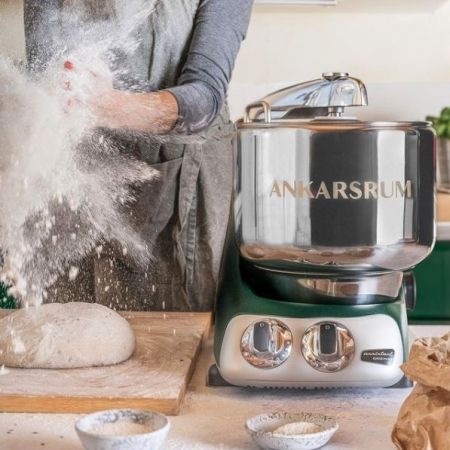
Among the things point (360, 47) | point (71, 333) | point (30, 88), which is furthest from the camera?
point (360, 47)

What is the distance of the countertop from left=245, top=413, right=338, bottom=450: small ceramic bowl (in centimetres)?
2

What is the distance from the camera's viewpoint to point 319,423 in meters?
0.77

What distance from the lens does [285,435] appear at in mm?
732

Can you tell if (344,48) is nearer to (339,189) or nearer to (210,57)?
(210,57)

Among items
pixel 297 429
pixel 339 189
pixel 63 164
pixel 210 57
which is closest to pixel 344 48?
pixel 210 57

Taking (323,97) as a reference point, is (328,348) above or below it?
below

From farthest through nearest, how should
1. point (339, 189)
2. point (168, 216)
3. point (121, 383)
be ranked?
point (168, 216), point (121, 383), point (339, 189)

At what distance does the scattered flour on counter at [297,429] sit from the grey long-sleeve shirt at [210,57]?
0.92 m

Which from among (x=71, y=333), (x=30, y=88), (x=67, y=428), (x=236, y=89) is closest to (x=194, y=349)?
(x=71, y=333)

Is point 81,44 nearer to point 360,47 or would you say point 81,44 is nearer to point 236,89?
point 236,89

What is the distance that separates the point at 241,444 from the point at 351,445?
0.10 metres

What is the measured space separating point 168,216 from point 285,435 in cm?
107

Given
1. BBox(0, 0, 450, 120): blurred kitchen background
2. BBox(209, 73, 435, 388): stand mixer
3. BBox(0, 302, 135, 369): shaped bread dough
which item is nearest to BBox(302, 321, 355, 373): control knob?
BBox(209, 73, 435, 388): stand mixer

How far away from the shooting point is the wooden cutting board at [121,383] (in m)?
0.88
